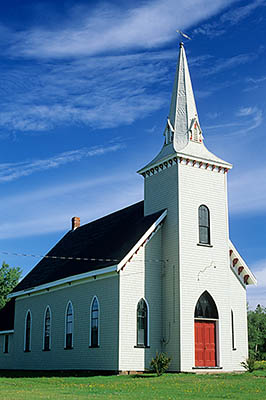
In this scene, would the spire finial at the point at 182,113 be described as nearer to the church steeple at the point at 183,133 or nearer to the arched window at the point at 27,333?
the church steeple at the point at 183,133

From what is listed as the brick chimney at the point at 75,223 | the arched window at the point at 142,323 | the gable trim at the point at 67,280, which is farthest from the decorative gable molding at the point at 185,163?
the brick chimney at the point at 75,223

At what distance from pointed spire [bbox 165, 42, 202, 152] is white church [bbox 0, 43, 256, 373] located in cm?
6

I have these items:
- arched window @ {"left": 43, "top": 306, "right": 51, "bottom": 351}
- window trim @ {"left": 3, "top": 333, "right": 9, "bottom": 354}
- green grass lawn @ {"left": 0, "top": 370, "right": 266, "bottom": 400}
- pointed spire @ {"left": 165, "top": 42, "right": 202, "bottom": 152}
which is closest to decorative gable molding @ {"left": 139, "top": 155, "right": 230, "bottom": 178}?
pointed spire @ {"left": 165, "top": 42, "right": 202, "bottom": 152}

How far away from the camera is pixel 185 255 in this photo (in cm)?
3078

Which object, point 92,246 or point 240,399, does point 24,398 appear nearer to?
point 240,399

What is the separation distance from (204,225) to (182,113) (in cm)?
728

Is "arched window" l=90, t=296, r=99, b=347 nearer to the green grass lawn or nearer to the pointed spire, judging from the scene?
the green grass lawn

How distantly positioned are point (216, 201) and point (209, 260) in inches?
141

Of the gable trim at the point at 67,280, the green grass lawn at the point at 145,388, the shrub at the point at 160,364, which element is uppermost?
the gable trim at the point at 67,280

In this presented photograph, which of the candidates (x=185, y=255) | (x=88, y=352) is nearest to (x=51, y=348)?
(x=88, y=352)

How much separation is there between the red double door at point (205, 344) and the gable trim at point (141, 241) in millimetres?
5144

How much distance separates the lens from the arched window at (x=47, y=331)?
3794 centimetres

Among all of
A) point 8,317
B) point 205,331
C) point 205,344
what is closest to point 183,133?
point 205,331

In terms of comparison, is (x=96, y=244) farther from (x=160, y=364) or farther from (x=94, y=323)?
(x=160, y=364)
